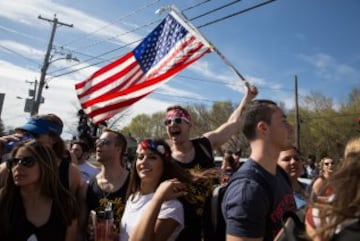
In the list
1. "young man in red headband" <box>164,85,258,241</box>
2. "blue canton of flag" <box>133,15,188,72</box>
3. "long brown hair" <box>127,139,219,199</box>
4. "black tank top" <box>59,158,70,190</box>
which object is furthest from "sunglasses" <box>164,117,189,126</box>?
"blue canton of flag" <box>133,15,188,72</box>

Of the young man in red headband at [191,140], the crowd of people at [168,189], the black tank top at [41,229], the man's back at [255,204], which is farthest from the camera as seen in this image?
the young man in red headband at [191,140]

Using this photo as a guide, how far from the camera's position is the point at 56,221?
3512 millimetres

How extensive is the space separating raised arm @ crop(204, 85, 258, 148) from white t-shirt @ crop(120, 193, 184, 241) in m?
1.46

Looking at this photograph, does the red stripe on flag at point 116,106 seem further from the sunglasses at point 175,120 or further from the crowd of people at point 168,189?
the sunglasses at point 175,120

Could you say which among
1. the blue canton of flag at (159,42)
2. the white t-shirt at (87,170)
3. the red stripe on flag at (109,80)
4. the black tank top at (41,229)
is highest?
the blue canton of flag at (159,42)

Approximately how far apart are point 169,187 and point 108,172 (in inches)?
63.4

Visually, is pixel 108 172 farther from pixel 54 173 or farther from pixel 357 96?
pixel 357 96

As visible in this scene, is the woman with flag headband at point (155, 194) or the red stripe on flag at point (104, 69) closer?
the woman with flag headband at point (155, 194)

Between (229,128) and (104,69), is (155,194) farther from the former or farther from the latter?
(104,69)

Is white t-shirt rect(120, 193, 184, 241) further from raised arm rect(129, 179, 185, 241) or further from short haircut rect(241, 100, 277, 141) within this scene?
short haircut rect(241, 100, 277, 141)

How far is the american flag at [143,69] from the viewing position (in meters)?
6.41

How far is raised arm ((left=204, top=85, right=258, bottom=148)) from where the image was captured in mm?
4828

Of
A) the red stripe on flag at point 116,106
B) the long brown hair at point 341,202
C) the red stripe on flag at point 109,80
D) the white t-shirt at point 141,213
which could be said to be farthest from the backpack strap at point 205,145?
the long brown hair at point 341,202

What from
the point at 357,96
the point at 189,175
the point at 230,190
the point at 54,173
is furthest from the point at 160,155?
the point at 357,96
